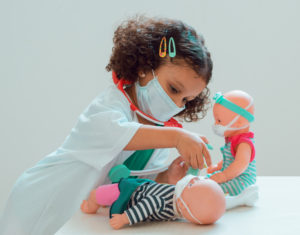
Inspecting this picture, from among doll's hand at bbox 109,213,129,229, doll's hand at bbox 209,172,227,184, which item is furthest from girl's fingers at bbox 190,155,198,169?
doll's hand at bbox 109,213,129,229

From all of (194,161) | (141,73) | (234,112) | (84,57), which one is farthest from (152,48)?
(84,57)

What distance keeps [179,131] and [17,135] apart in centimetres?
178

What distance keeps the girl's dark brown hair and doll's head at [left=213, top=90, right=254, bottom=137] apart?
0.15 meters

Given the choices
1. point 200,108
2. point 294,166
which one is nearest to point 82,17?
point 200,108

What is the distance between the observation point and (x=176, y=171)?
4.54 feet

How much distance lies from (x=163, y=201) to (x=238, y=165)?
11.2 inches

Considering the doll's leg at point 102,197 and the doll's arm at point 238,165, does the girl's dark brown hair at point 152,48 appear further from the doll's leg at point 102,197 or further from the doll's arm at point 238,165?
the doll's leg at point 102,197

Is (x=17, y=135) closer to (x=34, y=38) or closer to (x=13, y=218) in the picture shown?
(x=34, y=38)

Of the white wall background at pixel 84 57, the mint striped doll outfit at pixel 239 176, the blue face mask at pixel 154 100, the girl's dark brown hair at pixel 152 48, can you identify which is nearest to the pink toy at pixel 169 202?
the mint striped doll outfit at pixel 239 176

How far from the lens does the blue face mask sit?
4.40 feet

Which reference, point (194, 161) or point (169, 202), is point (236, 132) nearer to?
point (194, 161)

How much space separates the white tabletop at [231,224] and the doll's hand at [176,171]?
239 millimetres

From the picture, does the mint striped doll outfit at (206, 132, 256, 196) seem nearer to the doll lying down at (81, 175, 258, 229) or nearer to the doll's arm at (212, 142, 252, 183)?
the doll's arm at (212, 142, 252, 183)

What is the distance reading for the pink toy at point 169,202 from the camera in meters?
0.96
